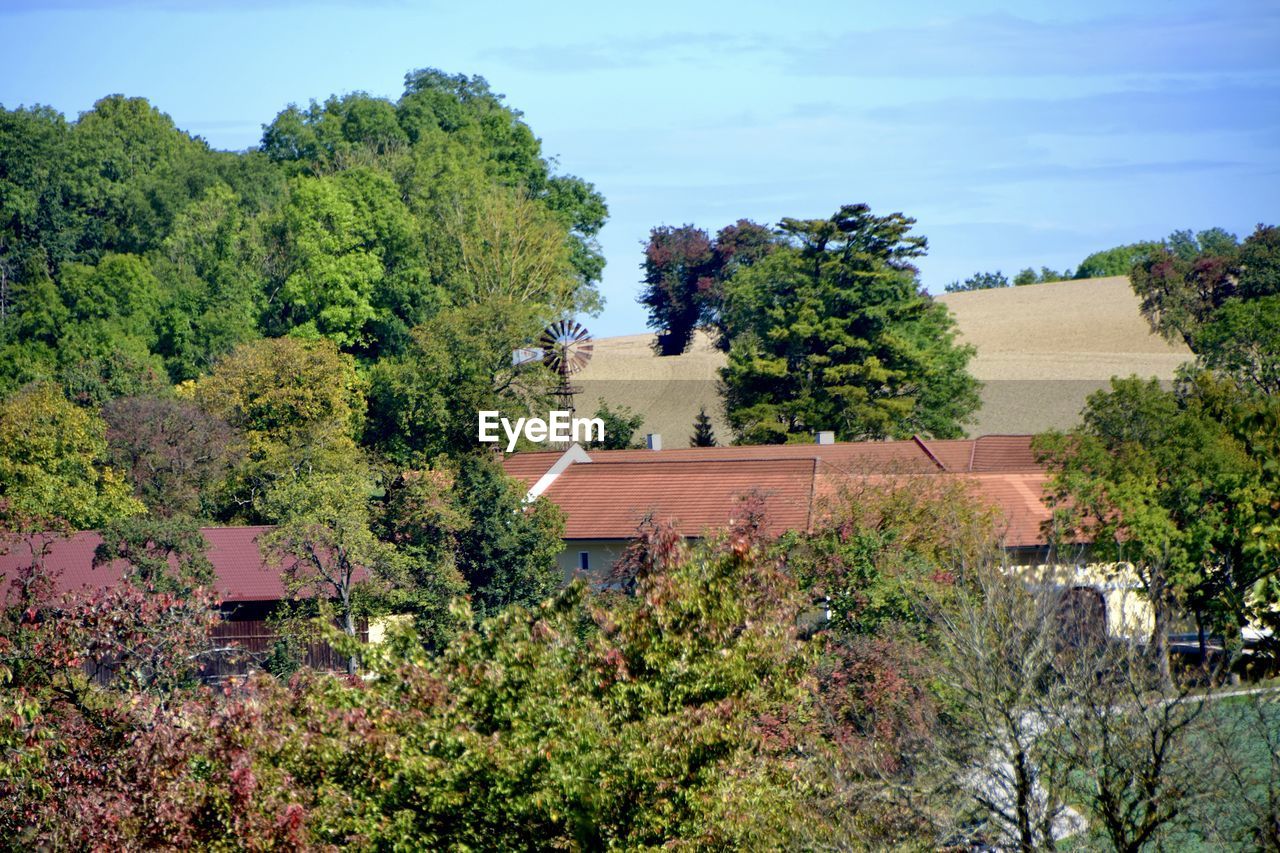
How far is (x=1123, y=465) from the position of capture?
35.4m

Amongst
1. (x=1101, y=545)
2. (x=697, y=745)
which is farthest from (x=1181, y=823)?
(x=1101, y=545)

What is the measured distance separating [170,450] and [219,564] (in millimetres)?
12400

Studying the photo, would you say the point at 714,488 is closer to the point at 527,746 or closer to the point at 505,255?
the point at 527,746

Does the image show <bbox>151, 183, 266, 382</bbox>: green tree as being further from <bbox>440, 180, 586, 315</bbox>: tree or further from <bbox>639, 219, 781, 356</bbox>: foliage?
<bbox>639, 219, 781, 356</bbox>: foliage

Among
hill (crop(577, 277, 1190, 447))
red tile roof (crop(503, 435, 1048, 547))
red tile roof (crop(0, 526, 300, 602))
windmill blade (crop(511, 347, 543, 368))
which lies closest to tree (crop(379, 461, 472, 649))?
red tile roof (crop(0, 526, 300, 602))

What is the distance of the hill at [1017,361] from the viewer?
93.9 metres

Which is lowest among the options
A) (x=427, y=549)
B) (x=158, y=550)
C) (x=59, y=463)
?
(x=158, y=550)

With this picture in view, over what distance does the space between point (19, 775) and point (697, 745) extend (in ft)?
23.2

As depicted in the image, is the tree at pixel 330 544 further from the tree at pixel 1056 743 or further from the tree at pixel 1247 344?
the tree at pixel 1247 344

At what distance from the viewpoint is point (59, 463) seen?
50.1m

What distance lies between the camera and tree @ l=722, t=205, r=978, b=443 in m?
67.6

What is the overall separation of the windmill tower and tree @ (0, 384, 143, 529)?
1700 cm

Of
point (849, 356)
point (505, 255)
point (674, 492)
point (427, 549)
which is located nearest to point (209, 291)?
point (505, 255)

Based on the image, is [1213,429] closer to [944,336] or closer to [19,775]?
[19,775]
